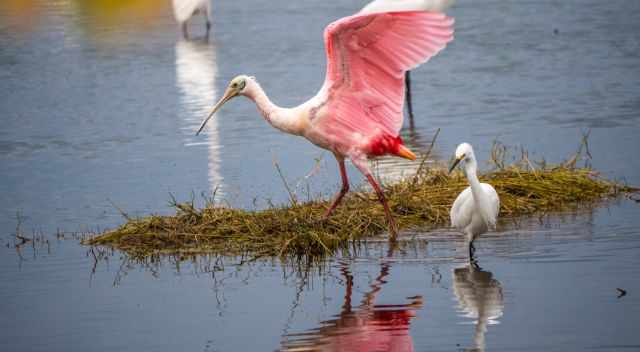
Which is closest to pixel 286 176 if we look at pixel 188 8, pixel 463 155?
pixel 463 155

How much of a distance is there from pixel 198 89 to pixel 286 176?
6391mm

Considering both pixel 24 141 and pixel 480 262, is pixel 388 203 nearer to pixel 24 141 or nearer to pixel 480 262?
pixel 480 262

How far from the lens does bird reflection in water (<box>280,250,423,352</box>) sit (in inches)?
295

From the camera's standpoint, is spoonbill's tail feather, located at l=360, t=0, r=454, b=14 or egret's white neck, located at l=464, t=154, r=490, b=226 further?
spoonbill's tail feather, located at l=360, t=0, r=454, b=14

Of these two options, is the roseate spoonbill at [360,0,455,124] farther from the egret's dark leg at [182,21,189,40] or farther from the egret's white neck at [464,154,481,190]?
the egret's dark leg at [182,21,189,40]

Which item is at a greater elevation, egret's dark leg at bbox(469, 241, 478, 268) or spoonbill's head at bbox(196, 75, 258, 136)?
spoonbill's head at bbox(196, 75, 258, 136)

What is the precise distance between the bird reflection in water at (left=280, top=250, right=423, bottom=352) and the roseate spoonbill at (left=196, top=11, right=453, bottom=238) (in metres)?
1.77

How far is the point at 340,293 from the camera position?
8.66m

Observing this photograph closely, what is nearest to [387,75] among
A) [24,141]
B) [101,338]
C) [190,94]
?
[101,338]

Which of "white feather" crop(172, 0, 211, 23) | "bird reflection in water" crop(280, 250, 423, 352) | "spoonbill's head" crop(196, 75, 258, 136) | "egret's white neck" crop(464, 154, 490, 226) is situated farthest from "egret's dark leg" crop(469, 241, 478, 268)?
"white feather" crop(172, 0, 211, 23)

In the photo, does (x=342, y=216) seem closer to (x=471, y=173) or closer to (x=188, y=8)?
(x=471, y=173)

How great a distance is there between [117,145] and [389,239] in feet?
19.9

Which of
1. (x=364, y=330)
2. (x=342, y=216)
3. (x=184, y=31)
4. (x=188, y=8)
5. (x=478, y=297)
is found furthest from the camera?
(x=184, y=31)

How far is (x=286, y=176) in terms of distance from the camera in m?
12.9
